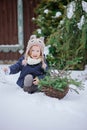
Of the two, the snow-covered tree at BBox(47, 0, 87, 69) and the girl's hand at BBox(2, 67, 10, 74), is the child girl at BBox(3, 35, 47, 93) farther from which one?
the snow-covered tree at BBox(47, 0, 87, 69)

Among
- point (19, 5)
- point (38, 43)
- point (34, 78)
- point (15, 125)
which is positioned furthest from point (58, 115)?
point (19, 5)

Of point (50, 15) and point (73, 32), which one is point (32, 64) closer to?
point (73, 32)

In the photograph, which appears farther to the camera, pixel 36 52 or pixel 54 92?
pixel 36 52

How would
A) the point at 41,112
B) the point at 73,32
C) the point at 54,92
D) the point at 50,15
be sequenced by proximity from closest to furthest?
the point at 41,112, the point at 54,92, the point at 73,32, the point at 50,15

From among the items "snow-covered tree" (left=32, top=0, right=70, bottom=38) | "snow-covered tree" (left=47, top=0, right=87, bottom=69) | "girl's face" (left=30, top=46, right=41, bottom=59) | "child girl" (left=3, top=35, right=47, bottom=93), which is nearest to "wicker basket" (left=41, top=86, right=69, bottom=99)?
"child girl" (left=3, top=35, right=47, bottom=93)

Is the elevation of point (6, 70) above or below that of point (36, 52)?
below

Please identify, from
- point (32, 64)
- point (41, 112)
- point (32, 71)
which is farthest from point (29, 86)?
point (41, 112)

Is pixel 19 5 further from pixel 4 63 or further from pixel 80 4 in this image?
pixel 80 4

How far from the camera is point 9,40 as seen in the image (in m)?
10.6

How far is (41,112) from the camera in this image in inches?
150

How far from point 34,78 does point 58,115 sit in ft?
2.71

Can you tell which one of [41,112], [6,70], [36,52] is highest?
[36,52]

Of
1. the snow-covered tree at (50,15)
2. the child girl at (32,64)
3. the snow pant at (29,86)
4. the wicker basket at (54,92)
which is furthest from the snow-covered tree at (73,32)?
the wicker basket at (54,92)

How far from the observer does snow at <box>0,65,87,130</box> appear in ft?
12.2
